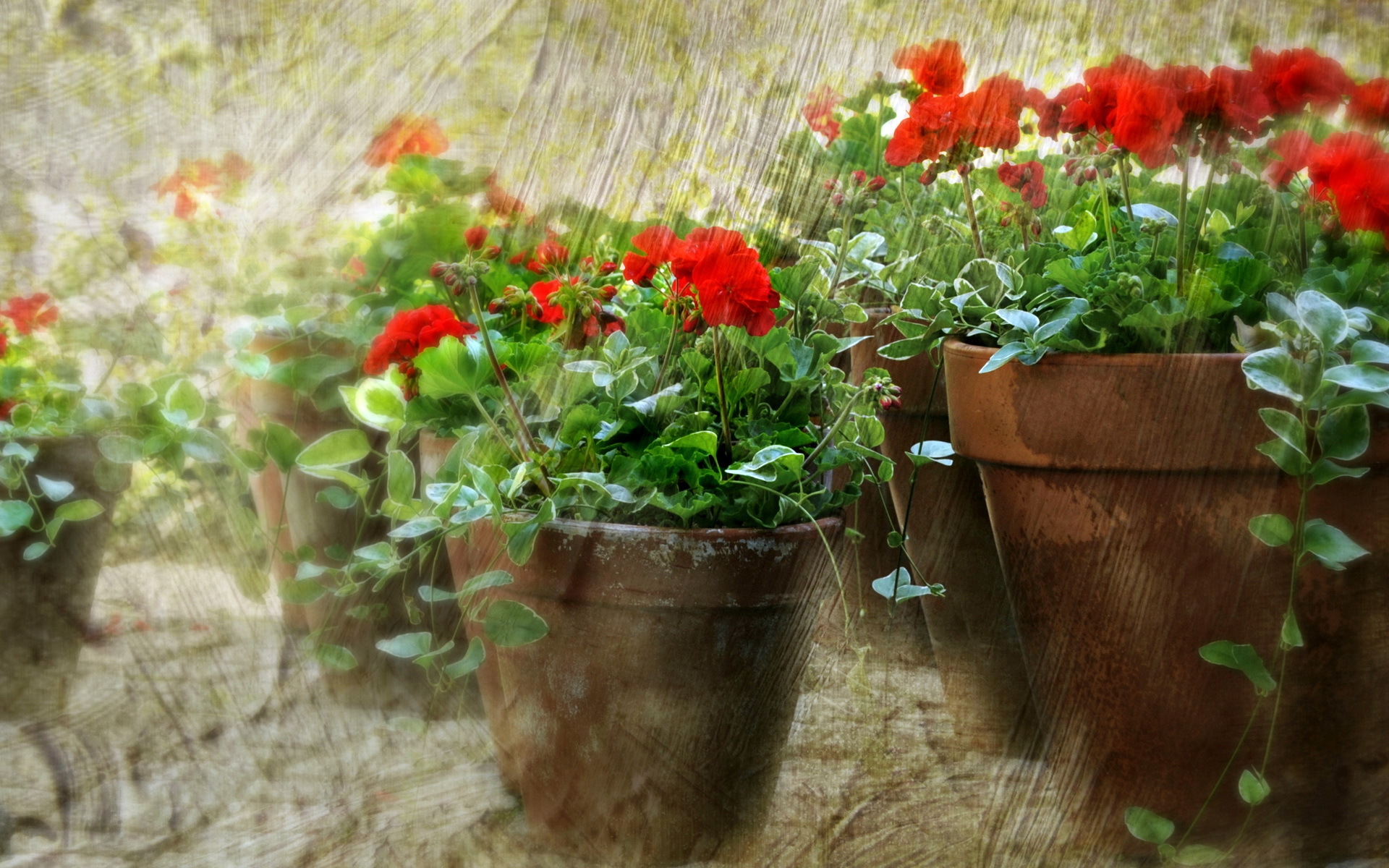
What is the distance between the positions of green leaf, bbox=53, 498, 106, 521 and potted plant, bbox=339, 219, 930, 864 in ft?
0.59

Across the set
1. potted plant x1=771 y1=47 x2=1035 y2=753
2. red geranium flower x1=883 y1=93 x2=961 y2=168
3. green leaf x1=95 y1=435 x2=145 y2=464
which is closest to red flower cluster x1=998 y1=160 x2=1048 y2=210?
potted plant x1=771 y1=47 x2=1035 y2=753

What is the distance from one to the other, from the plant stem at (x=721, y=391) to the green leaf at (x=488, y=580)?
185 mm

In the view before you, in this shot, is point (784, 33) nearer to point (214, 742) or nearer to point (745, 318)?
point (745, 318)

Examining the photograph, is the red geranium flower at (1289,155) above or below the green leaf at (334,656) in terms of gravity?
above

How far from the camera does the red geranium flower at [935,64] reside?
537 millimetres

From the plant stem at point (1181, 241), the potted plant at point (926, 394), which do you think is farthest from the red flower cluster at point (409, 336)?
the plant stem at point (1181, 241)

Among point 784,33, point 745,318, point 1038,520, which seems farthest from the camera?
point 1038,520

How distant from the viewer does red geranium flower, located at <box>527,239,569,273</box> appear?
0.62 m

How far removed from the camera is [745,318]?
63 centimetres

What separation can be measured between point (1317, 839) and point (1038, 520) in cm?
27

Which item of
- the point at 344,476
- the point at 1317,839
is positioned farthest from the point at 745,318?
the point at 1317,839

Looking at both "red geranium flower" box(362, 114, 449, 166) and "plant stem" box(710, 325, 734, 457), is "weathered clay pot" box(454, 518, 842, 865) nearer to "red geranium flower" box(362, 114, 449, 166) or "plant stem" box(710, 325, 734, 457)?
"plant stem" box(710, 325, 734, 457)
